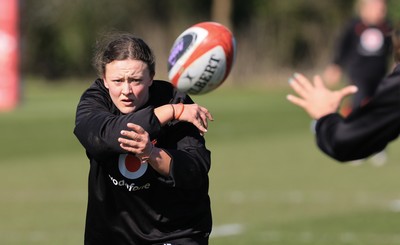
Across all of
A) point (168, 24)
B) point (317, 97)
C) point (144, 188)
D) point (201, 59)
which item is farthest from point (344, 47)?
point (168, 24)

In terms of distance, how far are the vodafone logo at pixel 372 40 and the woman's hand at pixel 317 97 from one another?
12.4 meters

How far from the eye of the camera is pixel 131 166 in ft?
18.8

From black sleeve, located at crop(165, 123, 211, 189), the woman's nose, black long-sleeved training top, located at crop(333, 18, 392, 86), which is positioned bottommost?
black sleeve, located at crop(165, 123, 211, 189)

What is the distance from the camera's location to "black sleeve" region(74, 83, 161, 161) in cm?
553

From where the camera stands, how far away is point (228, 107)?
30219mm

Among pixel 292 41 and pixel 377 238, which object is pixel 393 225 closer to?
pixel 377 238

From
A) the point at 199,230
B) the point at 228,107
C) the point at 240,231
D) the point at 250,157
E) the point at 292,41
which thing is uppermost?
the point at 292,41

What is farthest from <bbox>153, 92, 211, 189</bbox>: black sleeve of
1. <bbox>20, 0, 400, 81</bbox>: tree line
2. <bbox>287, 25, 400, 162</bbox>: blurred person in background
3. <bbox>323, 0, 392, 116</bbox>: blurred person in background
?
<bbox>20, 0, 400, 81</bbox>: tree line

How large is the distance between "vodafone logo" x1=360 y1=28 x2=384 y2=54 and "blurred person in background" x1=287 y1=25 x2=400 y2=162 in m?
12.3

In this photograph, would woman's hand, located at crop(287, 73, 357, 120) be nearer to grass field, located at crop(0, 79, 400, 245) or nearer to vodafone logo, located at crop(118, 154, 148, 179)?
vodafone logo, located at crop(118, 154, 148, 179)

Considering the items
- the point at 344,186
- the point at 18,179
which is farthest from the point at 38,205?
the point at 344,186

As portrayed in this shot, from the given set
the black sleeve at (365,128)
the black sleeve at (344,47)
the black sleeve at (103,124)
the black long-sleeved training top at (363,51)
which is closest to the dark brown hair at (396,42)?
the black sleeve at (365,128)

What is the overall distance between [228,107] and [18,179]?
54.1 feet

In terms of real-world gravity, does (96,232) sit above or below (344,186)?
below
